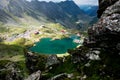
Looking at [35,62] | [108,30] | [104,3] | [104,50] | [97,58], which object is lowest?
[35,62]

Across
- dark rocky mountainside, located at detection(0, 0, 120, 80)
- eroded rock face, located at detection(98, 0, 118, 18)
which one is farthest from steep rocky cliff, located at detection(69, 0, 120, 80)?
eroded rock face, located at detection(98, 0, 118, 18)

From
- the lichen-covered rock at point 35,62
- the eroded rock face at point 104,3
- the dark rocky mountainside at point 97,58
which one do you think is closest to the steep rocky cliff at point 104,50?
the dark rocky mountainside at point 97,58

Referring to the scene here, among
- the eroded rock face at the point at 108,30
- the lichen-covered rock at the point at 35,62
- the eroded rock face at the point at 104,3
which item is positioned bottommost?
the lichen-covered rock at the point at 35,62

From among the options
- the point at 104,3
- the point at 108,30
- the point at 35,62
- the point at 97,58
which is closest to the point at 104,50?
the point at 97,58

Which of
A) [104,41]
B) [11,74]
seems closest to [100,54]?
[104,41]

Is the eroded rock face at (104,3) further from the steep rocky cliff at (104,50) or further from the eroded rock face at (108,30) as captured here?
the eroded rock face at (108,30)

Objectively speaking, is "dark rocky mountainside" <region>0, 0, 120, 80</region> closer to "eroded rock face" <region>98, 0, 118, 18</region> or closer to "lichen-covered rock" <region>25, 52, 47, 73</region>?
"eroded rock face" <region>98, 0, 118, 18</region>

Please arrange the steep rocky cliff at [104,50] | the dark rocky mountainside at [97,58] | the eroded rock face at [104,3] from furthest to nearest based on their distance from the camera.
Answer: the eroded rock face at [104,3] → the dark rocky mountainside at [97,58] → the steep rocky cliff at [104,50]

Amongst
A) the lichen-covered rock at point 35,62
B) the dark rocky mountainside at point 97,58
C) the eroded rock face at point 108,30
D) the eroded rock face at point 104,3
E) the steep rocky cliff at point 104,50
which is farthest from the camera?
the lichen-covered rock at point 35,62

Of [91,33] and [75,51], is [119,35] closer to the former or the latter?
[91,33]

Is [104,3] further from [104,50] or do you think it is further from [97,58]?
[97,58]

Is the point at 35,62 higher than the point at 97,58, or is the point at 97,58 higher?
the point at 97,58
